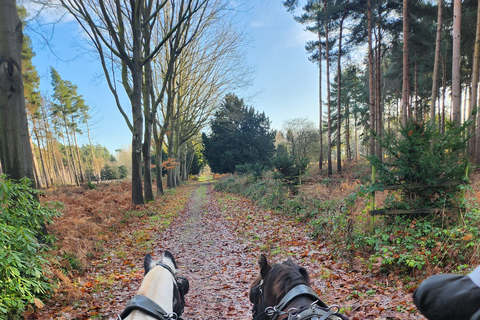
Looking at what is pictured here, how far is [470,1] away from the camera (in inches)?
487

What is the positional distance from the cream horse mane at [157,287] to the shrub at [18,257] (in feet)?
5.87

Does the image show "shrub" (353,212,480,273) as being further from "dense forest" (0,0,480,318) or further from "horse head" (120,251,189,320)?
"horse head" (120,251,189,320)

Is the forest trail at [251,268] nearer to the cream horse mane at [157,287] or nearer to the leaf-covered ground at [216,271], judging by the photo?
the leaf-covered ground at [216,271]

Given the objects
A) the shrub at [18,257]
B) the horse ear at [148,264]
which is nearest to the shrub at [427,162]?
the horse ear at [148,264]

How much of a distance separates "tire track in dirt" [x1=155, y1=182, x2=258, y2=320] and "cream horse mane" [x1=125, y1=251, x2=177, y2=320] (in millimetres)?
1770

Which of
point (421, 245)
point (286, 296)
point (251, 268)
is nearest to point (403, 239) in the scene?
point (421, 245)

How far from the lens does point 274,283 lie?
90.6 inches

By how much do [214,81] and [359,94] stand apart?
17281 mm

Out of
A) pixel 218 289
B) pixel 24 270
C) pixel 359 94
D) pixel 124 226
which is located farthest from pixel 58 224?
pixel 359 94

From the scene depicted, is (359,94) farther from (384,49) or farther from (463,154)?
(463,154)

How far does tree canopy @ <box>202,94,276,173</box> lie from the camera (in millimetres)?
28094

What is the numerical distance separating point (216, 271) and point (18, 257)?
143 inches

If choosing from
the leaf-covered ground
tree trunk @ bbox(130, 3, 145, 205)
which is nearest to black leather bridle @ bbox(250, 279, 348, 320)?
the leaf-covered ground

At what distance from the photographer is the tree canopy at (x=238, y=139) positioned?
28.1 m
